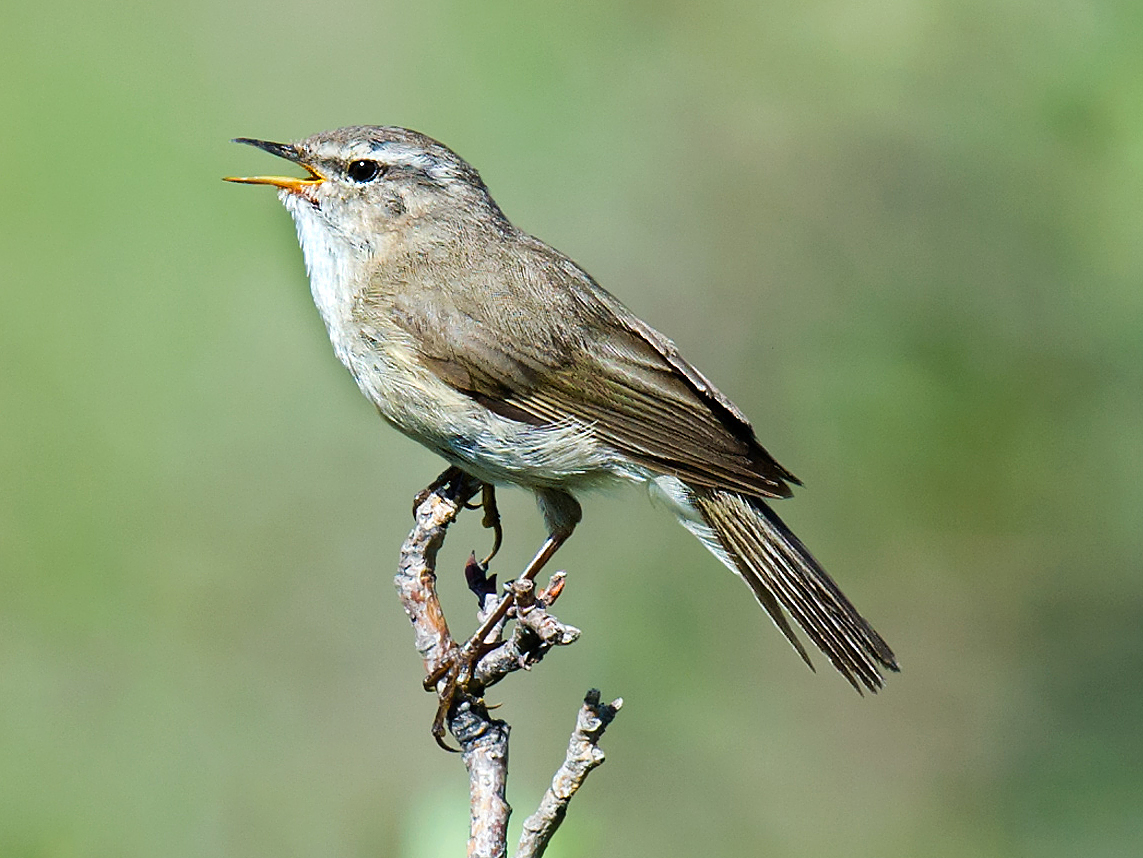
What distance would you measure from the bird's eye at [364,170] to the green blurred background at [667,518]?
422 mm

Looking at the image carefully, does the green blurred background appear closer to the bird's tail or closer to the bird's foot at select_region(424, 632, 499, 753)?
the bird's tail

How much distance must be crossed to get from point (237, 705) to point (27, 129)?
129 inches

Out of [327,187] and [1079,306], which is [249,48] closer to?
[327,187]

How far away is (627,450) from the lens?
3973 mm

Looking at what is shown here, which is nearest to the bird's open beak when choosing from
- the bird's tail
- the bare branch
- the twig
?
the twig

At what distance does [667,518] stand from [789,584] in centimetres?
165

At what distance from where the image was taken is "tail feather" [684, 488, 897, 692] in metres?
3.83

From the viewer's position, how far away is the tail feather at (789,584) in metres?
3.83

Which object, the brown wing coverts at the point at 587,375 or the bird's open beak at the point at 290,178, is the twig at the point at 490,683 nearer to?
the brown wing coverts at the point at 587,375

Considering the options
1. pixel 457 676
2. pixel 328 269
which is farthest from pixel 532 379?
pixel 457 676

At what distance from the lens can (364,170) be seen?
4.31 meters

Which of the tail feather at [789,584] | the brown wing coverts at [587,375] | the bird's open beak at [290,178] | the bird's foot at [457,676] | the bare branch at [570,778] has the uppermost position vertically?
the bird's open beak at [290,178]

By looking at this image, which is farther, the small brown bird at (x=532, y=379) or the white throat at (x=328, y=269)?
the white throat at (x=328, y=269)

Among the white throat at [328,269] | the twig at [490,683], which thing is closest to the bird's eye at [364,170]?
the white throat at [328,269]
